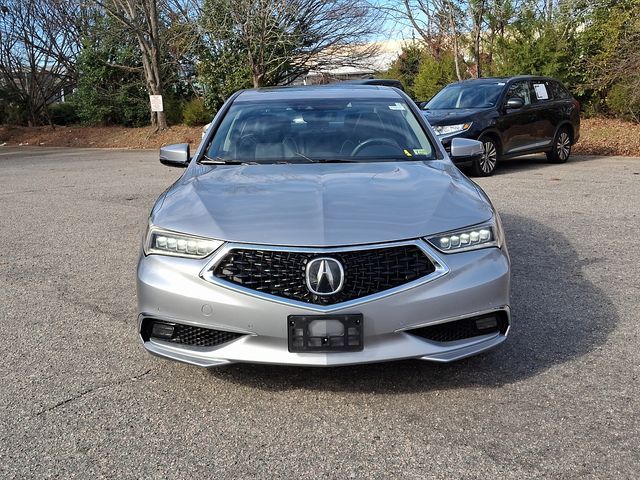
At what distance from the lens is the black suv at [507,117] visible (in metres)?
12.1

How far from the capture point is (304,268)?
3.14 metres

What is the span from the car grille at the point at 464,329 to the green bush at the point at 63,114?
31.6 m

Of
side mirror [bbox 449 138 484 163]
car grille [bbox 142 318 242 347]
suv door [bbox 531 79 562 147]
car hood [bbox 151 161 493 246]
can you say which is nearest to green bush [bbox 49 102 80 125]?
suv door [bbox 531 79 562 147]

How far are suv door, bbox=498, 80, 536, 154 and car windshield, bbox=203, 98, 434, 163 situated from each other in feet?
25.9

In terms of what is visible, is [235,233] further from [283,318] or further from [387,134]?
[387,134]

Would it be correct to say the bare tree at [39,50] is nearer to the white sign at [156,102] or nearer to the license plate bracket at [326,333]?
the white sign at [156,102]

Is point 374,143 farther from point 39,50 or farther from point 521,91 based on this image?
point 39,50

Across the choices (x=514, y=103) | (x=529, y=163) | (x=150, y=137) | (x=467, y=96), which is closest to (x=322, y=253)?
(x=514, y=103)

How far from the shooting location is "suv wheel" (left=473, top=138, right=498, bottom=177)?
39.6 ft

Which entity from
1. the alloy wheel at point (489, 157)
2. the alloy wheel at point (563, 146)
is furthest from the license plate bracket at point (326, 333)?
the alloy wheel at point (563, 146)

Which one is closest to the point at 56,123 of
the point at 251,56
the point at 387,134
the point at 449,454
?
the point at 251,56

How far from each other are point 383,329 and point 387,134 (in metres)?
2.01

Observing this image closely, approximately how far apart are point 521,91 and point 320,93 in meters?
9.04

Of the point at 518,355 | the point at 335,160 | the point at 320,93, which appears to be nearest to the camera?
the point at 518,355
